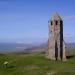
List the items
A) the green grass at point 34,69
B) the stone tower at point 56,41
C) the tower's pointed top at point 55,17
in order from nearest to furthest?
the green grass at point 34,69 < the stone tower at point 56,41 < the tower's pointed top at point 55,17

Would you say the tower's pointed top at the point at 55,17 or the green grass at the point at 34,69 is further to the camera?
the tower's pointed top at the point at 55,17

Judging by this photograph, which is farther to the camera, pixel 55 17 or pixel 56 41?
pixel 55 17

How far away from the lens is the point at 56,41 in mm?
74000

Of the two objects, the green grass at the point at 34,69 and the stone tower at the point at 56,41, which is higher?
the stone tower at the point at 56,41

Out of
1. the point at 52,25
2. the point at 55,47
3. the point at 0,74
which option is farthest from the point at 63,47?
the point at 0,74

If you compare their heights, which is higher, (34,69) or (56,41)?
(56,41)

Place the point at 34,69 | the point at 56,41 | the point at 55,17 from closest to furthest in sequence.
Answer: the point at 34,69, the point at 56,41, the point at 55,17

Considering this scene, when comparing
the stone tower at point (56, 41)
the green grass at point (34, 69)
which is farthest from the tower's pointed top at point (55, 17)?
the green grass at point (34, 69)

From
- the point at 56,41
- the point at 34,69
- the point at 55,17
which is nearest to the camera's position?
the point at 34,69

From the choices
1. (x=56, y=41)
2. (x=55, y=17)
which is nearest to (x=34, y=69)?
(x=56, y=41)

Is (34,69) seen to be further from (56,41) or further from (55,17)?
(55,17)

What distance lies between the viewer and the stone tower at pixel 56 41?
73.8 m

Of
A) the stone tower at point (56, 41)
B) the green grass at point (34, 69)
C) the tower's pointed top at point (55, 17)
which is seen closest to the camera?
the green grass at point (34, 69)

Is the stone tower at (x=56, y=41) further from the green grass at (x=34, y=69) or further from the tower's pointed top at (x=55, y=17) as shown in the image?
the green grass at (x=34, y=69)
